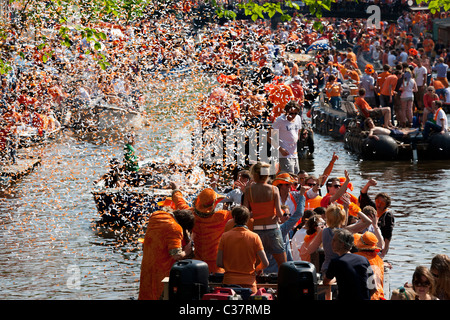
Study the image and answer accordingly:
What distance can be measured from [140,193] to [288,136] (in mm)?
3073

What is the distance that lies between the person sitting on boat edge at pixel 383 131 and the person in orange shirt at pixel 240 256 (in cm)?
1572

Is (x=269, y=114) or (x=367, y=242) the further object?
(x=269, y=114)

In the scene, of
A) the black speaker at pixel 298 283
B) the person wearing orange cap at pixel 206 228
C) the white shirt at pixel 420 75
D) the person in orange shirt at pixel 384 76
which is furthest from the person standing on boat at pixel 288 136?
the white shirt at pixel 420 75

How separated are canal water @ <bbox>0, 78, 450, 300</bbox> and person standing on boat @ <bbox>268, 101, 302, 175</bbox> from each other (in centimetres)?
229

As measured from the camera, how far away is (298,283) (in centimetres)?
866

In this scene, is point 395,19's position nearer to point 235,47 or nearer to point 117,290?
point 235,47

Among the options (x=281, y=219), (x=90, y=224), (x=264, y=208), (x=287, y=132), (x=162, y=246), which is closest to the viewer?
(x=162, y=246)

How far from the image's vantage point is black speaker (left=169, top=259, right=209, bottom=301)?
8.95m

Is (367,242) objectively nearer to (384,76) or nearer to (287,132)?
(287,132)

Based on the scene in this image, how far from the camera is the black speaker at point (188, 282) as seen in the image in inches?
352

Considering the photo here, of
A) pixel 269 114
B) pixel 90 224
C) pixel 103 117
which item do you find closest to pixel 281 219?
pixel 90 224

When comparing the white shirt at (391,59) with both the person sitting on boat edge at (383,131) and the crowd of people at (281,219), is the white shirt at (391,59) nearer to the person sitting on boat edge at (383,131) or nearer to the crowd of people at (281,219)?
the person sitting on boat edge at (383,131)

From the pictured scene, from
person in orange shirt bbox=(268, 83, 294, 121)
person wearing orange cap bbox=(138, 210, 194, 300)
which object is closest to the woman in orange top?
person wearing orange cap bbox=(138, 210, 194, 300)

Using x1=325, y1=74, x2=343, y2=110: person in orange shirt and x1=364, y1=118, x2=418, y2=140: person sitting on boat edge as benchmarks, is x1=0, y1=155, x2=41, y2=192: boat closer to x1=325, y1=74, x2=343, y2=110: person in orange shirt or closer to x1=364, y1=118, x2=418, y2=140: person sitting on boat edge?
x1=364, y1=118, x2=418, y2=140: person sitting on boat edge
